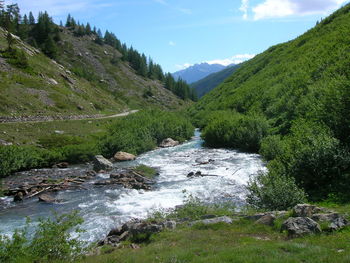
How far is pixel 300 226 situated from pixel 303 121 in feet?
55.4

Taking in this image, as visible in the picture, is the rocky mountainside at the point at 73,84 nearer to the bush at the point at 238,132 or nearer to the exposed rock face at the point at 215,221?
the bush at the point at 238,132

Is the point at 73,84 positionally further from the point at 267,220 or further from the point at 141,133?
the point at 267,220

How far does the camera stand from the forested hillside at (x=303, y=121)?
61.0 ft

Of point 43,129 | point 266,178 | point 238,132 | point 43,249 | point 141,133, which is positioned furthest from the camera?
point 141,133

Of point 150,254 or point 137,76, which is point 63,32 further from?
point 150,254

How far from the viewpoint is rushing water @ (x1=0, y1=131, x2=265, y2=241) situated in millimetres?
19234

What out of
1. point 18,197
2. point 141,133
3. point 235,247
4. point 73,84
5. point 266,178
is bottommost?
point 18,197

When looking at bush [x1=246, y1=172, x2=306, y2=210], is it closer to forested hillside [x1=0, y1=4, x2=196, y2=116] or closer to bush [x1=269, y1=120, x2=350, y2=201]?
bush [x1=269, y1=120, x2=350, y2=201]

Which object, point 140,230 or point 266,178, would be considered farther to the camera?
point 266,178

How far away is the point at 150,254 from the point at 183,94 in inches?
6383

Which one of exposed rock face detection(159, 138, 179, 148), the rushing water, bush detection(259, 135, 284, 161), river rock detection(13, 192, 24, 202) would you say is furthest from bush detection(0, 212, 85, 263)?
exposed rock face detection(159, 138, 179, 148)

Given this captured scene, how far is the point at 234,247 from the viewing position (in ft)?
35.3

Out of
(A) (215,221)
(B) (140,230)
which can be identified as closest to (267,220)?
(A) (215,221)

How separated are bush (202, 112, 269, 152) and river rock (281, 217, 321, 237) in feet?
85.7
